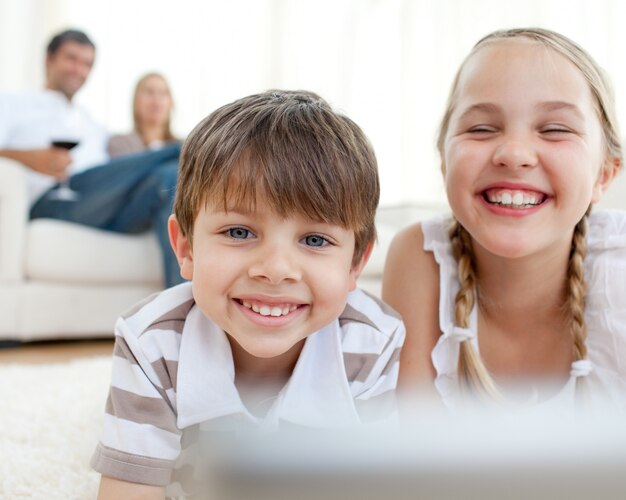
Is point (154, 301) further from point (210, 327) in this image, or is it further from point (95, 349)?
→ point (95, 349)

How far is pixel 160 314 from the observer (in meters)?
0.91

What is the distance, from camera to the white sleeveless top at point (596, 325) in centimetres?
110

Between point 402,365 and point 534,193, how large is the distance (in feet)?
1.18

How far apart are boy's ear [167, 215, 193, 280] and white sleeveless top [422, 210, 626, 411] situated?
472 millimetres

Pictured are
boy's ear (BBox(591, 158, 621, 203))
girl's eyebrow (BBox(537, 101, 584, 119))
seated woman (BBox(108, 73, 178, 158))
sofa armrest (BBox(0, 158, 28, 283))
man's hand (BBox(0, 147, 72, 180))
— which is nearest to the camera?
girl's eyebrow (BBox(537, 101, 584, 119))

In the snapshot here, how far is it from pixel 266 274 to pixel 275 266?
0.02 metres

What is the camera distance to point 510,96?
101cm

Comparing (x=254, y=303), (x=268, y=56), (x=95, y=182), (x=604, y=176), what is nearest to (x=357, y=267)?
(x=254, y=303)

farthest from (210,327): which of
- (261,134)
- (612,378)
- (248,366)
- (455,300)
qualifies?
(612,378)

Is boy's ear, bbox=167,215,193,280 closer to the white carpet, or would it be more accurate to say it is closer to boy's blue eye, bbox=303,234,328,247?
boy's blue eye, bbox=303,234,328,247

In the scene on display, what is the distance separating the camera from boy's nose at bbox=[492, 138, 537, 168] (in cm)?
97

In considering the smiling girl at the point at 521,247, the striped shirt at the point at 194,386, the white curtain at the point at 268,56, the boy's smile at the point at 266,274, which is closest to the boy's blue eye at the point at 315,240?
the boy's smile at the point at 266,274

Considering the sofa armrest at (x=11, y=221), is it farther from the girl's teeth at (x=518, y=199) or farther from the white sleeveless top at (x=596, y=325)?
the girl's teeth at (x=518, y=199)

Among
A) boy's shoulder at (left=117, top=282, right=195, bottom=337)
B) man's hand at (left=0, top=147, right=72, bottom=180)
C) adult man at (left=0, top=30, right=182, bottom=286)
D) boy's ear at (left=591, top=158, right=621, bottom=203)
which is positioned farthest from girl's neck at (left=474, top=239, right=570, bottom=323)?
man's hand at (left=0, top=147, right=72, bottom=180)
